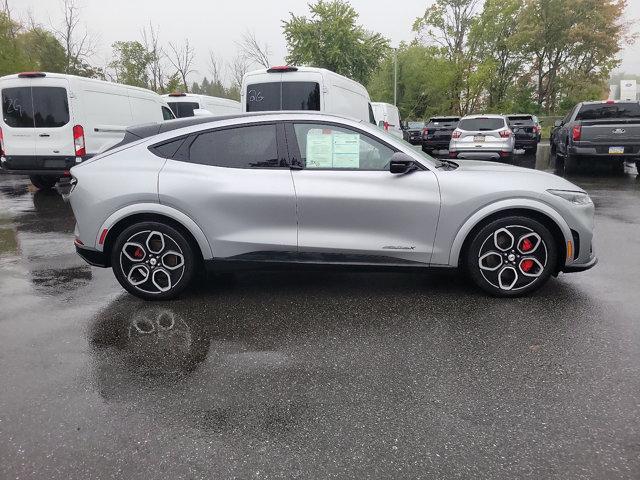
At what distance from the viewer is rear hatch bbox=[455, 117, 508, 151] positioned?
14656 mm

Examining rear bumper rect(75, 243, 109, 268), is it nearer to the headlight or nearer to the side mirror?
the side mirror

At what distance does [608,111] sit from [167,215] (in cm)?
1237

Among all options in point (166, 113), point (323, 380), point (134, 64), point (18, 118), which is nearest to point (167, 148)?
point (323, 380)

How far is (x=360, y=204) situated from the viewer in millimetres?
4348

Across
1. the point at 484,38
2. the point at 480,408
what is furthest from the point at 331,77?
the point at 484,38

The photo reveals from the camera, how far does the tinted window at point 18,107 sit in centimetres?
1033

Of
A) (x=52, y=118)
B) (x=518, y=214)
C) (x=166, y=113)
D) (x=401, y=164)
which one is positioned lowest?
(x=518, y=214)

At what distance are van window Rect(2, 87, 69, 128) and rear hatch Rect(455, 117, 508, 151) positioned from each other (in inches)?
404

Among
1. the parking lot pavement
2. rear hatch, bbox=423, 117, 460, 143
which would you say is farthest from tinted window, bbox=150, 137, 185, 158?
rear hatch, bbox=423, 117, 460, 143

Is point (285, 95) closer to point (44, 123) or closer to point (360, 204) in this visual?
point (44, 123)

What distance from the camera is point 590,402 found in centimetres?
283

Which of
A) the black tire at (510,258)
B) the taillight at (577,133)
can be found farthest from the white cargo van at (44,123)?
the taillight at (577,133)

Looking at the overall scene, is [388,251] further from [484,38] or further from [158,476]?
[484,38]

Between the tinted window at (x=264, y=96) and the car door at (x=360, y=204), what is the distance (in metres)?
5.66
